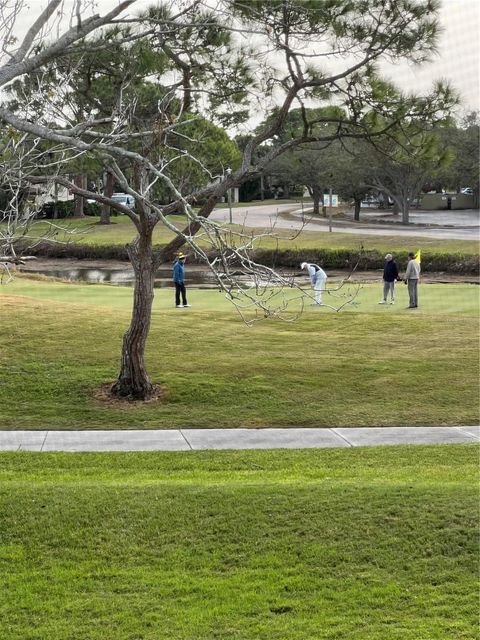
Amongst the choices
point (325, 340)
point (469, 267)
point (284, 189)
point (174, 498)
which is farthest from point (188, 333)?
point (284, 189)

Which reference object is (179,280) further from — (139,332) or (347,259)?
(347,259)

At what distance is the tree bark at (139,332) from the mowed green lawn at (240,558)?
5.24 meters

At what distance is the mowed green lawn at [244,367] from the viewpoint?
46.2ft

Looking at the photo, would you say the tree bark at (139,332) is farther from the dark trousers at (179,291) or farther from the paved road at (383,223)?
the paved road at (383,223)

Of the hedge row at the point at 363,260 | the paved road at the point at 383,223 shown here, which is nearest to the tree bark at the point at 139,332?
the hedge row at the point at 363,260

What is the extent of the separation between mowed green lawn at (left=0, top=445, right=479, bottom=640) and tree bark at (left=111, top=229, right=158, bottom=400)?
17.2ft

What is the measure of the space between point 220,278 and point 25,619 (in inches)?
110

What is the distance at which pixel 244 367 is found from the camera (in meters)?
16.7

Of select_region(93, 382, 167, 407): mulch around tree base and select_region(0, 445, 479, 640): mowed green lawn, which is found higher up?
select_region(0, 445, 479, 640): mowed green lawn

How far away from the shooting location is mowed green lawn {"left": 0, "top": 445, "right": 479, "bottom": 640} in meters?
6.27

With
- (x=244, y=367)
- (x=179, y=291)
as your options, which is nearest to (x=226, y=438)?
(x=244, y=367)

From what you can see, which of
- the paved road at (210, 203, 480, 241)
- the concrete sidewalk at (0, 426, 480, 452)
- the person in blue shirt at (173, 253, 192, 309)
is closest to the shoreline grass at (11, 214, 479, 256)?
the paved road at (210, 203, 480, 241)

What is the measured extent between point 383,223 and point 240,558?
181ft

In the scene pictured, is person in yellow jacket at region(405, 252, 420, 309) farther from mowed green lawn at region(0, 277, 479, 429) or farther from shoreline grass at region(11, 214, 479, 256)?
shoreline grass at region(11, 214, 479, 256)
